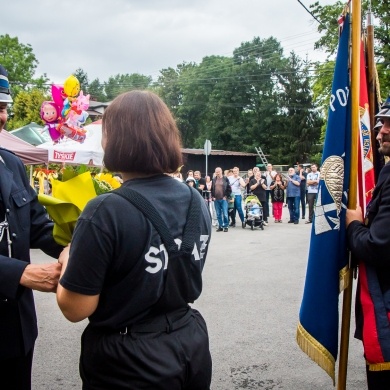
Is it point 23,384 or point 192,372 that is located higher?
point 192,372

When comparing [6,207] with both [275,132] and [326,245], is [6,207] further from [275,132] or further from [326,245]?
[275,132]

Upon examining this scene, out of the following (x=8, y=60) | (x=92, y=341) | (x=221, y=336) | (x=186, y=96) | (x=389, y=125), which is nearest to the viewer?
(x=92, y=341)

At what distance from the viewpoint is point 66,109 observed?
17.9ft

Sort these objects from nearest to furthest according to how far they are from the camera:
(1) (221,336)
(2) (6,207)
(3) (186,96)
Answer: (2) (6,207) < (1) (221,336) < (3) (186,96)

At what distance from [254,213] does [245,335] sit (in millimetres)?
9456

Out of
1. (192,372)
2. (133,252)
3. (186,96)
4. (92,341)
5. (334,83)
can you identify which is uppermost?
(186,96)

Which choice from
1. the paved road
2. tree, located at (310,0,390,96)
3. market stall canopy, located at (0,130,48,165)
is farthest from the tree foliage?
the paved road

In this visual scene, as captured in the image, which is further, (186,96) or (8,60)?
(186,96)

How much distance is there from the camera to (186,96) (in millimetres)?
68938

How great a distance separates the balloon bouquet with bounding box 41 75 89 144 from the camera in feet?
16.6

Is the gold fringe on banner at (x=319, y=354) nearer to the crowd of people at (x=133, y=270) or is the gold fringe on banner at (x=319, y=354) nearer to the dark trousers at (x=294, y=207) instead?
the crowd of people at (x=133, y=270)

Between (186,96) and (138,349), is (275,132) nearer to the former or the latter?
(186,96)

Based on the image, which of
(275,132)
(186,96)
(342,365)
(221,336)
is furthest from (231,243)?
(186,96)

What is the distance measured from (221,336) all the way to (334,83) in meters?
2.95
